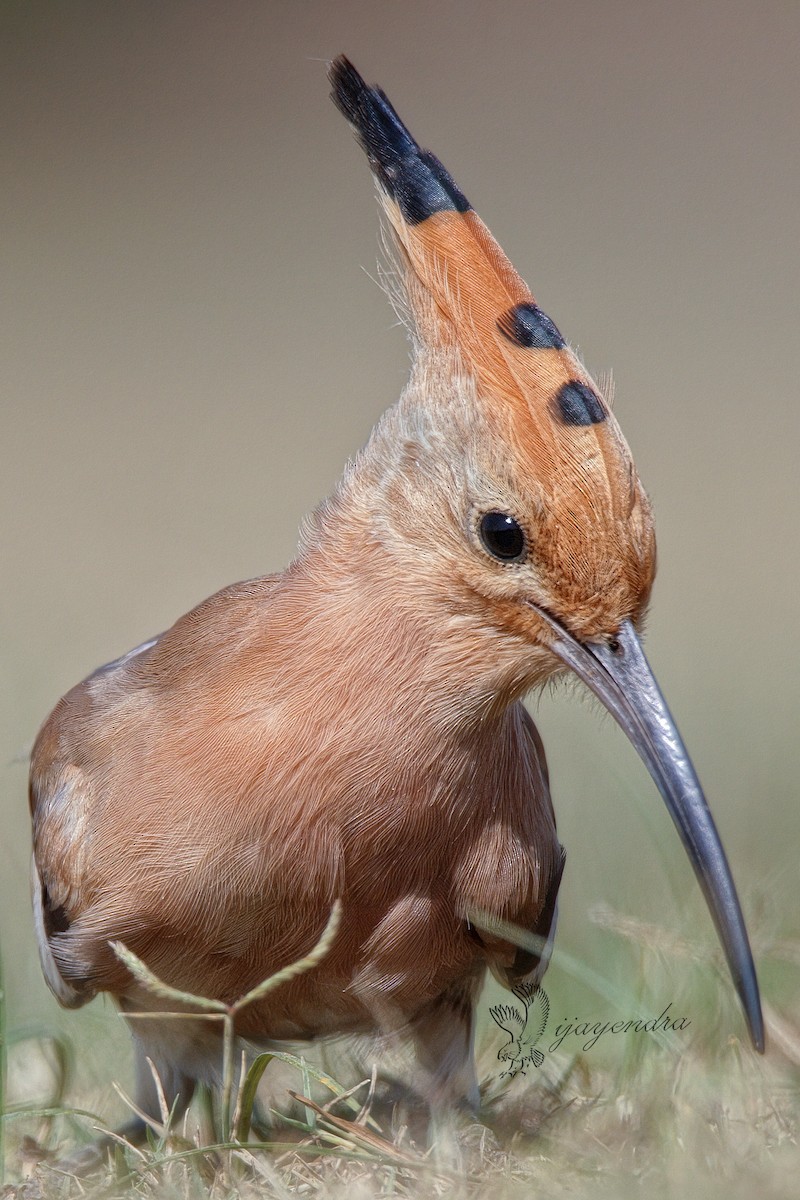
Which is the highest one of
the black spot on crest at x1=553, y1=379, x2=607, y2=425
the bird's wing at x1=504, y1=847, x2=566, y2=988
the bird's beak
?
the black spot on crest at x1=553, y1=379, x2=607, y2=425

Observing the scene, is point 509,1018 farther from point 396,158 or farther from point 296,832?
point 396,158

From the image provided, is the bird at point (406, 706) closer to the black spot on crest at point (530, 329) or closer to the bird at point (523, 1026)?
the black spot on crest at point (530, 329)

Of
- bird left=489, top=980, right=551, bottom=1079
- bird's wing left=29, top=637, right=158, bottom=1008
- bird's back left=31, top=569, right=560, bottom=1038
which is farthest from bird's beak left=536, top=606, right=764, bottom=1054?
bird's wing left=29, top=637, right=158, bottom=1008

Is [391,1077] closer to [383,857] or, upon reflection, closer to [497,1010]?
[497,1010]

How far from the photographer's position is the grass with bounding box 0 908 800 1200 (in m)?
1.67

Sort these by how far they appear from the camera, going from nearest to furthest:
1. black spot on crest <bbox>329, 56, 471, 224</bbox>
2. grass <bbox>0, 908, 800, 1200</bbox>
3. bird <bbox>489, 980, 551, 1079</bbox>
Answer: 1. grass <bbox>0, 908, 800, 1200</bbox>
2. black spot on crest <bbox>329, 56, 471, 224</bbox>
3. bird <bbox>489, 980, 551, 1079</bbox>

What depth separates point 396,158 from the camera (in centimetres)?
194

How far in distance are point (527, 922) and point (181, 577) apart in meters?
2.00

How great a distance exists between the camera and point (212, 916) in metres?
1.85

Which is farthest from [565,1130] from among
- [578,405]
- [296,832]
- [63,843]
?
[578,405]

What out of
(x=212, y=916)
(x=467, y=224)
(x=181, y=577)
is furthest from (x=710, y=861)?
(x=181, y=577)

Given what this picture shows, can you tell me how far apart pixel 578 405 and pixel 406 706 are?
44cm

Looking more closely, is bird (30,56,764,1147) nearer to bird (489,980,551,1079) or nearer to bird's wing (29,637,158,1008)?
bird's wing (29,637,158,1008)

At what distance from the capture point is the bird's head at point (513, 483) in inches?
66.2
